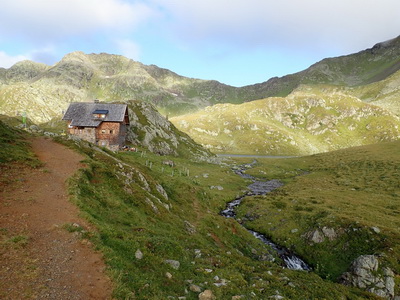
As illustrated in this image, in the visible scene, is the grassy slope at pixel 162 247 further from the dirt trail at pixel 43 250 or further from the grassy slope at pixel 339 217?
the grassy slope at pixel 339 217

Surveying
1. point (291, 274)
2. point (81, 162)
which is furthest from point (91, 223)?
point (291, 274)

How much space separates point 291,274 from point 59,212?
20.2 m

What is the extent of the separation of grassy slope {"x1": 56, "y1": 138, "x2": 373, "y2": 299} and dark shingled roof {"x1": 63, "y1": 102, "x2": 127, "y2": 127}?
41.7m

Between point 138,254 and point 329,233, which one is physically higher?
Answer: point 138,254

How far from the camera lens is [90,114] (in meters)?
71.6

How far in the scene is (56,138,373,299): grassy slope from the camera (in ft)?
43.7

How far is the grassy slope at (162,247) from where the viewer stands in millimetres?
13312

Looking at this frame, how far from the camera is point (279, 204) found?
153ft

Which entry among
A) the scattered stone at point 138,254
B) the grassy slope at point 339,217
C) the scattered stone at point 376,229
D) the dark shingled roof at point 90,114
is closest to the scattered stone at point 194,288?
the scattered stone at point 138,254

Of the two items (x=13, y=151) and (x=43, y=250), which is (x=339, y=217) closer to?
(x=43, y=250)

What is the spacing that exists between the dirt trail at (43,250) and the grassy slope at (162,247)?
37.8 inches

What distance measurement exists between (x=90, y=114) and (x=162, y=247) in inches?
2613

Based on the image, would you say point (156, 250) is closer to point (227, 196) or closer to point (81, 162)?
point (81, 162)

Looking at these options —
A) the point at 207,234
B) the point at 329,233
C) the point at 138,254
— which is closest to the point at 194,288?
the point at 138,254
